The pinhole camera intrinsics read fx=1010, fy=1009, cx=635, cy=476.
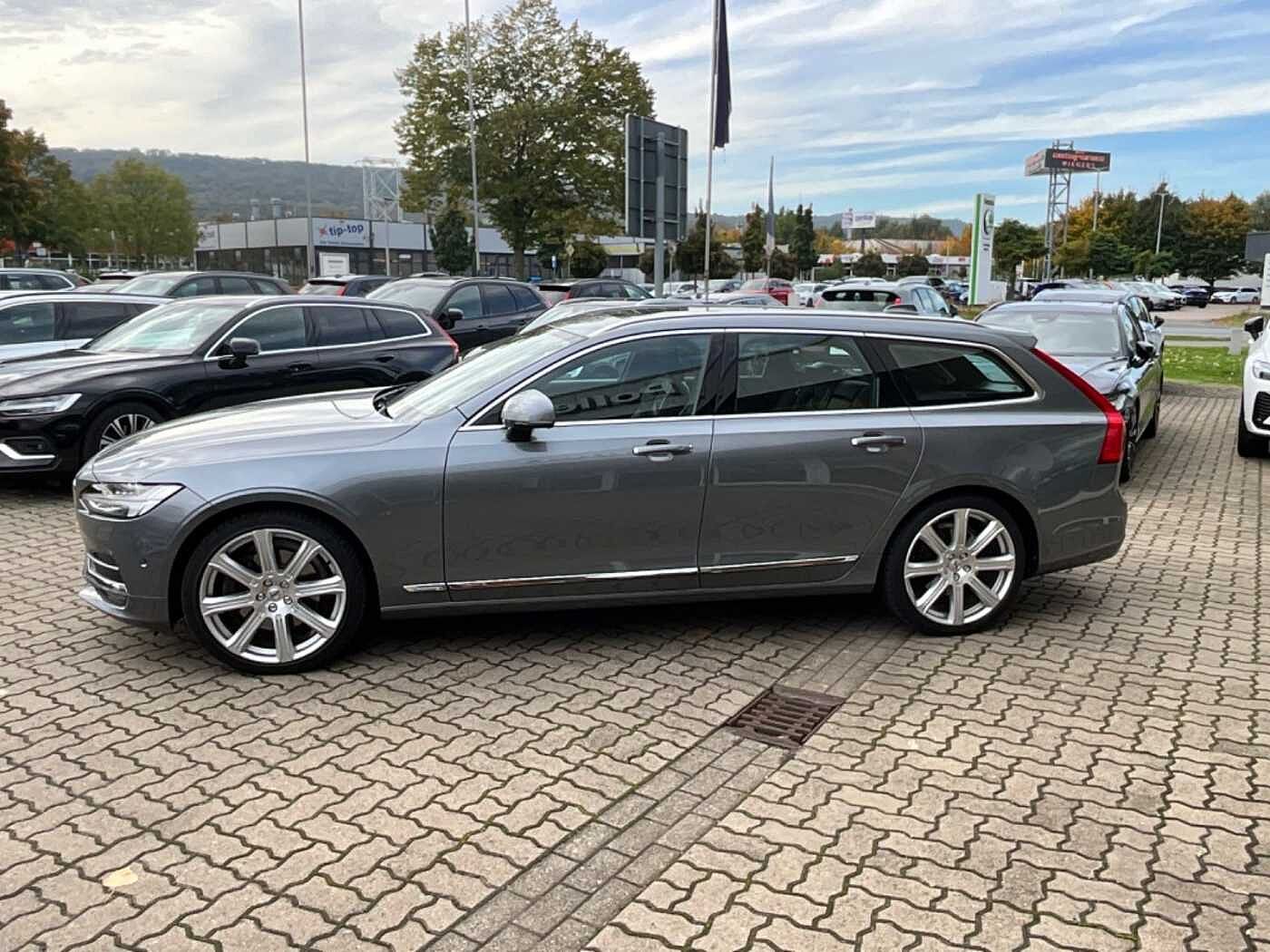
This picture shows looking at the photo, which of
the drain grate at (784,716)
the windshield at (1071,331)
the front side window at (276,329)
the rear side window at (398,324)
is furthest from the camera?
Answer: the windshield at (1071,331)

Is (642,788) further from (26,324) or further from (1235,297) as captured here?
(1235,297)

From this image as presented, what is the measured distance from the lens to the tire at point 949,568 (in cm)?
488

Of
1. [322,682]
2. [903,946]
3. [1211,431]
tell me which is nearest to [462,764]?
[322,682]

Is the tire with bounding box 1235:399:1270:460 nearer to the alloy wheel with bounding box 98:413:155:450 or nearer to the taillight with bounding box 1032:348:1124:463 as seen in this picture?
the taillight with bounding box 1032:348:1124:463

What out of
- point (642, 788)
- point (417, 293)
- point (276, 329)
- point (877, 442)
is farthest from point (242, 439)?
point (417, 293)

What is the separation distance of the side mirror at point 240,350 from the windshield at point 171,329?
275 mm

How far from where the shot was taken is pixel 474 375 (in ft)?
16.0

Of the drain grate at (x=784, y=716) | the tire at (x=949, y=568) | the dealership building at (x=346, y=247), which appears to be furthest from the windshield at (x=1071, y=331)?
the dealership building at (x=346, y=247)

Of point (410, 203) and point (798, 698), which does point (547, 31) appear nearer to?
point (410, 203)

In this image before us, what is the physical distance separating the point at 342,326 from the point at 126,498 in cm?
547

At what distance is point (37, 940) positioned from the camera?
8.80ft

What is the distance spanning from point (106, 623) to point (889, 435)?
3.98 metres

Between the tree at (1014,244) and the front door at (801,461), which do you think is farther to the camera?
the tree at (1014,244)

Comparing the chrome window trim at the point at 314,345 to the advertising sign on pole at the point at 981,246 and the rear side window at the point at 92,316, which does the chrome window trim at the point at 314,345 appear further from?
the advertising sign on pole at the point at 981,246
